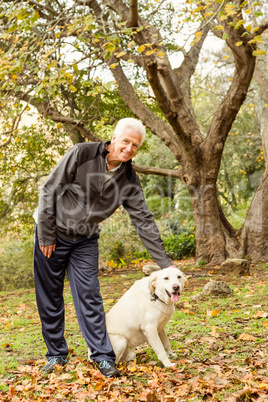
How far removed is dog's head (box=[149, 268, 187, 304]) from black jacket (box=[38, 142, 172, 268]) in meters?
0.23

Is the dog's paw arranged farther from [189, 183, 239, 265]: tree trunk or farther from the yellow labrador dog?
[189, 183, 239, 265]: tree trunk

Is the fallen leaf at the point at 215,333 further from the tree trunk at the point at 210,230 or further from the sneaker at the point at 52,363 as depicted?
the tree trunk at the point at 210,230

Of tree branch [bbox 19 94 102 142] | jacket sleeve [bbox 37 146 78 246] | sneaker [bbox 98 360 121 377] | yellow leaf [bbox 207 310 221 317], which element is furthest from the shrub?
jacket sleeve [bbox 37 146 78 246]

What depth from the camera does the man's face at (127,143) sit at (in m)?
3.66

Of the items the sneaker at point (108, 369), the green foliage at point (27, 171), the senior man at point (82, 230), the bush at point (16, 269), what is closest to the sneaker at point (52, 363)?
the senior man at point (82, 230)

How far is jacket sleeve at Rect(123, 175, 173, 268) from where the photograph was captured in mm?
3959

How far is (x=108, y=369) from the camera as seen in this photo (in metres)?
3.62

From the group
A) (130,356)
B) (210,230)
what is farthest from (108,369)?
(210,230)

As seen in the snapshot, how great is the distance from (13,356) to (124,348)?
1.53 meters

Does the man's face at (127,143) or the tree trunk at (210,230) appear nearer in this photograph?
the man's face at (127,143)

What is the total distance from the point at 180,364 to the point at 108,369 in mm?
680

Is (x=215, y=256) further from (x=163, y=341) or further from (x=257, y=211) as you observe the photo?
(x=163, y=341)

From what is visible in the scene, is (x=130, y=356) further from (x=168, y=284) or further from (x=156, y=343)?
(x=168, y=284)

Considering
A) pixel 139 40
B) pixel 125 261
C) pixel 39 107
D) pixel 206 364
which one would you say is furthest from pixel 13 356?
pixel 125 261
